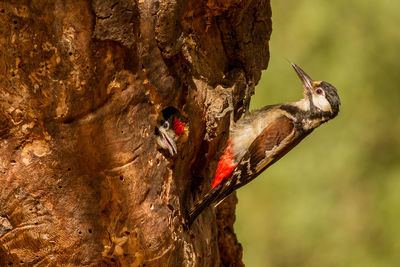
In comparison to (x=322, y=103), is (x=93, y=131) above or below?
below

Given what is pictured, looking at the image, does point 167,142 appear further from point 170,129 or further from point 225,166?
point 225,166

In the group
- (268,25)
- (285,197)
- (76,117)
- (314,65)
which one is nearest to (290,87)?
(314,65)

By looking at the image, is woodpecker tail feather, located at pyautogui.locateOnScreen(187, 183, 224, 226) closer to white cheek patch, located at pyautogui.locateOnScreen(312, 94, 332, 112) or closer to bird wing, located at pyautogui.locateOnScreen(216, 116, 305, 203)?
bird wing, located at pyautogui.locateOnScreen(216, 116, 305, 203)

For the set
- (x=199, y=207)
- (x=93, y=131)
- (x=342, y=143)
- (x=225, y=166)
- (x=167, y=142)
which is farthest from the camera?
(x=342, y=143)

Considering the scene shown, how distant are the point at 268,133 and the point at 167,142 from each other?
3.35 feet

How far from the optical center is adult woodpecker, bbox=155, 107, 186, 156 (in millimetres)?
2650

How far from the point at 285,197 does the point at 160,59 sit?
3.03 m

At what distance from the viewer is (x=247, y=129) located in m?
3.49

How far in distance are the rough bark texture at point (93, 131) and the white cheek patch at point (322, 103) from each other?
1021mm

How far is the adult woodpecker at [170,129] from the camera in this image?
8.70 ft

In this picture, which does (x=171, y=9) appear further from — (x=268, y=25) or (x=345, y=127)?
(x=345, y=127)

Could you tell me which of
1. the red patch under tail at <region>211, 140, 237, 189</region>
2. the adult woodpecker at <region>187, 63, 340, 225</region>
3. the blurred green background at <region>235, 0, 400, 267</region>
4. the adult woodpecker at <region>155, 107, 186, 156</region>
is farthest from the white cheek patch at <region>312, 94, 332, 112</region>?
the blurred green background at <region>235, 0, 400, 267</region>

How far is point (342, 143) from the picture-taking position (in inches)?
203

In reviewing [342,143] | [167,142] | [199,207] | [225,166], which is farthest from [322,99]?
[342,143]
